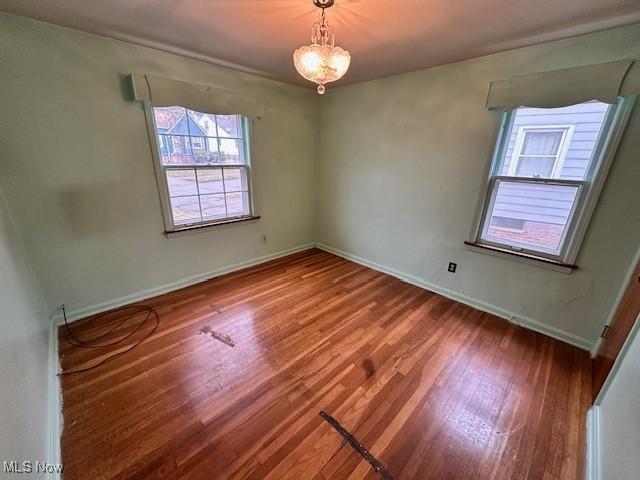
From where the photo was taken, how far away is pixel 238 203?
10.6 ft

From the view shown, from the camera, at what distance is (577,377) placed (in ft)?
6.01

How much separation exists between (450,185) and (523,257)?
0.92 m

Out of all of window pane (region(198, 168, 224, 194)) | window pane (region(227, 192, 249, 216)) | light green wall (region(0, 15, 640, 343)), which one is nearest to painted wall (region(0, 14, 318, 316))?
light green wall (region(0, 15, 640, 343))

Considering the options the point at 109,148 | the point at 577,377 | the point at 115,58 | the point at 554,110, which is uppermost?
the point at 115,58

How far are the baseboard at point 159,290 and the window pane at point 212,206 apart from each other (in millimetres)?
672

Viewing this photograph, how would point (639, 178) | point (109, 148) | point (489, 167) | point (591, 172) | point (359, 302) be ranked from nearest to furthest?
point (639, 178) → point (591, 172) → point (109, 148) → point (489, 167) → point (359, 302)

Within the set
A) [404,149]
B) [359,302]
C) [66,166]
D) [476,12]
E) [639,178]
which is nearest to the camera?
[476,12]

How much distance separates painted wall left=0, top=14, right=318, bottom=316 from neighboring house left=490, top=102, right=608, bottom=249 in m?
2.65

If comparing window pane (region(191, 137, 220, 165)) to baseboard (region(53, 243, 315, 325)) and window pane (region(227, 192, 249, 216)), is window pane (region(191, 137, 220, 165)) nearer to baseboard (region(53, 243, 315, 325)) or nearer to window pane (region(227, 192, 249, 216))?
window pane (region(227, 192, 249, 216))

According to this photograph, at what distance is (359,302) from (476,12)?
2379 millimetres

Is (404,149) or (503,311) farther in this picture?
A: (404,149)

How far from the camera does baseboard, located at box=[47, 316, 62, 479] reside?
1.25 meters

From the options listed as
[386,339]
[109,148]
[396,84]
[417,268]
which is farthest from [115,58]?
[417,268]

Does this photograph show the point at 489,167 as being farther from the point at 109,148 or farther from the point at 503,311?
the point at 109,148
